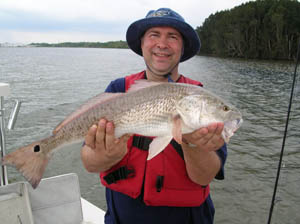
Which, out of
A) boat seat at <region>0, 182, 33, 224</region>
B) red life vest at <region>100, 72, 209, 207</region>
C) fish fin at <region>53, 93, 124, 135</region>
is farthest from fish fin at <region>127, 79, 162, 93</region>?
boat seat at <region>0, 182, 33, 224</region>

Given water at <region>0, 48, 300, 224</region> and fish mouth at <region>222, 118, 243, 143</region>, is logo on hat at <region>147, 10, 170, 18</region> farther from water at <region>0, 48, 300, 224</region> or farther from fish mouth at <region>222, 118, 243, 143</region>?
water at <region>0, 48, 300, 224</region>

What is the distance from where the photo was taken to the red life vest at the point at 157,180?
8.73 feet

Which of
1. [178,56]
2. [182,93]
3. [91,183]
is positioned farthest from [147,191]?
[91,183]

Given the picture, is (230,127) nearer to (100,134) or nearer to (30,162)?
(100,134)

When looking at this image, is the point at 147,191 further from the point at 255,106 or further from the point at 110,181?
the point at 255,106

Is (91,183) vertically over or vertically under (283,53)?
under

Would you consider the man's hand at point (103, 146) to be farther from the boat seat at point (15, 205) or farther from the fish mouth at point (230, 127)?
the boat seat at point (15, 205)

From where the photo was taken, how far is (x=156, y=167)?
8.89 ft

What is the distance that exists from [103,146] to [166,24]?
4.74ft

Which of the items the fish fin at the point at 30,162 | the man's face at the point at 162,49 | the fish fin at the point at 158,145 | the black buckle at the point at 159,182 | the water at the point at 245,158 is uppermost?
the man's face at the point at 162,49

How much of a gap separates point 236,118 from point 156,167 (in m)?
0.94

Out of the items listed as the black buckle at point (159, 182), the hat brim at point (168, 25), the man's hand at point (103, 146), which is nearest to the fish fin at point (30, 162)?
the man's hand at point (103, 146)

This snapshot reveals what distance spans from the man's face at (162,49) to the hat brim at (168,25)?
77 mm

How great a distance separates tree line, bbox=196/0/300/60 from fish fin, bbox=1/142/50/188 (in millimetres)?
58644
